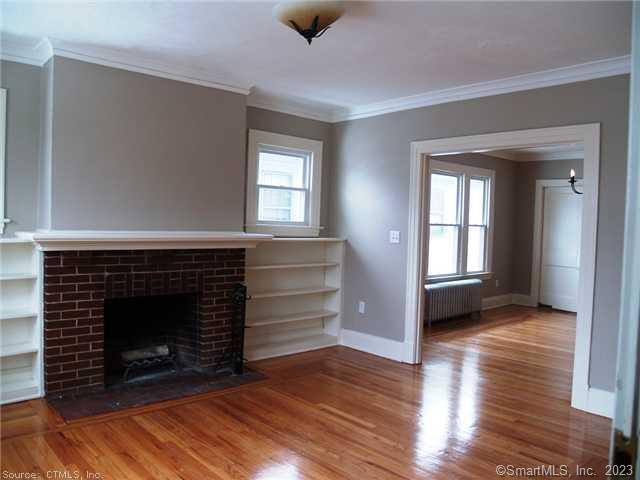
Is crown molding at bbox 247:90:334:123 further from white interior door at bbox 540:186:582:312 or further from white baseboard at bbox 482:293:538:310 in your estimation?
white interior door at bbox 540:186:582:312

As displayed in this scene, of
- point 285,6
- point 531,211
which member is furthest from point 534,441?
point 531,211

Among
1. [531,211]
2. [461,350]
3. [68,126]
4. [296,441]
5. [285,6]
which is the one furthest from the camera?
[531,211]

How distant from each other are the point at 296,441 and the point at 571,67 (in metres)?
3.23

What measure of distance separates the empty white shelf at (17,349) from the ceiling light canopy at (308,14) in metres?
2.83

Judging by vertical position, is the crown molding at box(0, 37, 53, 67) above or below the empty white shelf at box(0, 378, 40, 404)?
above

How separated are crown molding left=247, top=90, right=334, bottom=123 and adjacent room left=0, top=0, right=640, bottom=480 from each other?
0.10 feet

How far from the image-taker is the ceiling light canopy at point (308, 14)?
2619mm

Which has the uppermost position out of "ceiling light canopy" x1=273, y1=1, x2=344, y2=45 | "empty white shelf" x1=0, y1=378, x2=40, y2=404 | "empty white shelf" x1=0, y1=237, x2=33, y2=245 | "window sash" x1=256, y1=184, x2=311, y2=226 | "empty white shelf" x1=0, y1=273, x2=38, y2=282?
"ceiling light canopy" x1=273, y1=1, x2=344, y2=45

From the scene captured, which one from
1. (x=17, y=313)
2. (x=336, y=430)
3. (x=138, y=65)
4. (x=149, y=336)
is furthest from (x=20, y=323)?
(x=336, y=430)

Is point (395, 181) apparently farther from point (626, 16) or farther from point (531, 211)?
point (531, 211)

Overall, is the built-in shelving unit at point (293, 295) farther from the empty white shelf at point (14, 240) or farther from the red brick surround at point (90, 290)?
the empty white shelf at point (14, 240)

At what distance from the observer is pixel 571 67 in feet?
12.0

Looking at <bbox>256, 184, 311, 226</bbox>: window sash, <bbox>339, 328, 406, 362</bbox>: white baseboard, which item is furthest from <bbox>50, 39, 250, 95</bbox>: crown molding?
<bbox>339, 328, 406, 362</bbox>: white baseboard

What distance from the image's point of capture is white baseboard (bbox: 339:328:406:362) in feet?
16.2
